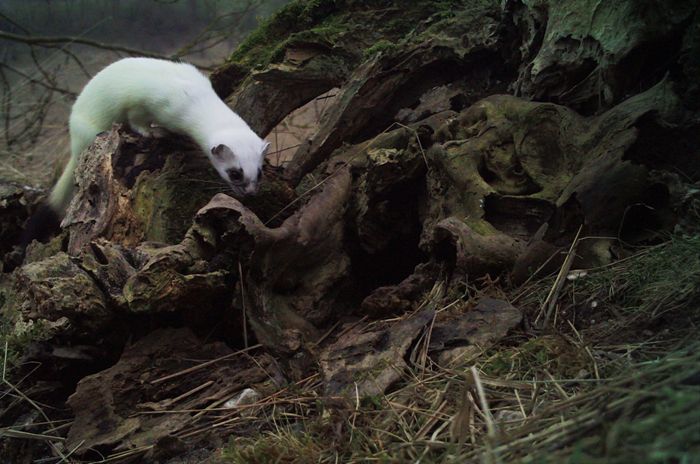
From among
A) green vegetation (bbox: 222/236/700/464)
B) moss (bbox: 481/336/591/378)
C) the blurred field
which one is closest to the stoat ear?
green vegetation (bbox: 222/236/700/464)

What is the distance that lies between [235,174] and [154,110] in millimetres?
1032

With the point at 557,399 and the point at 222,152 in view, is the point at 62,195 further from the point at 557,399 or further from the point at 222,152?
the point at 557,399

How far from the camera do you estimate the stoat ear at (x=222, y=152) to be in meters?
3.47

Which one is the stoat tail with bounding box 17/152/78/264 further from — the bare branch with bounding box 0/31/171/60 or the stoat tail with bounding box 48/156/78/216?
the bare branch with bounding box 0/31/171/60

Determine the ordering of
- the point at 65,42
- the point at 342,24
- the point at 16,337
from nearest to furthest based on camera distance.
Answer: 1. the point at 16,337
2. the point at 342,24
3. the point at 65,42

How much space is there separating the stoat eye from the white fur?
20 centimetres

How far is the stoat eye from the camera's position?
3352mm

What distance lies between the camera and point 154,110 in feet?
13.0

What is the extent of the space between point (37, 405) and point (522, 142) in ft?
7.68

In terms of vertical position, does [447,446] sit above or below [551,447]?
below

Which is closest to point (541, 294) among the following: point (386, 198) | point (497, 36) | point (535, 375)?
point (535, 375)

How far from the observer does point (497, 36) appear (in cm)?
337

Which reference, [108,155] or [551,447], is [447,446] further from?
[108,155]

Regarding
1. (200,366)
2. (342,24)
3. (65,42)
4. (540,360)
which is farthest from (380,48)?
(65,42)
